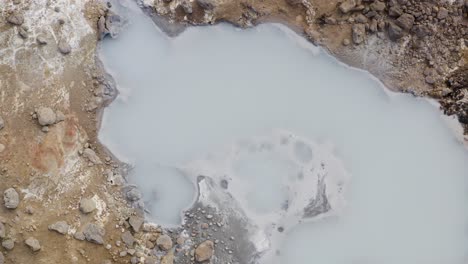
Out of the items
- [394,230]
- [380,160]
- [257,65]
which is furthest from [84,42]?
[394,230]

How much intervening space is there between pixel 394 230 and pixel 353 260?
1126 mm

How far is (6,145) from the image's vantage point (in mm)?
11508

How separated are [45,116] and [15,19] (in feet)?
7.00

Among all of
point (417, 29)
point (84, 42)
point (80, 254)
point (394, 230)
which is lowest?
point (80, 254)

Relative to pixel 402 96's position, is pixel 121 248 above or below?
below

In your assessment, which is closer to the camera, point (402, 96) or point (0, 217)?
point (0, 217)

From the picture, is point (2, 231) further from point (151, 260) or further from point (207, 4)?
point (207, 4)

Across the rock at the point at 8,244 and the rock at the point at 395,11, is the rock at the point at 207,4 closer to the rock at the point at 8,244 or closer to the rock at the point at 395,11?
the rock at the point at 395,11

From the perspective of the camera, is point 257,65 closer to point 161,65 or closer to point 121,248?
point 161,65

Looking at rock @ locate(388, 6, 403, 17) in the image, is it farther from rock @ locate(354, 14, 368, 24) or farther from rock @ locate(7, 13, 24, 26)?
rock @ locate(7, 13, 24, 26)

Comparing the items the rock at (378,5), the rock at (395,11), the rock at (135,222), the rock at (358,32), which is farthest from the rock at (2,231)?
the rock at (395,11)

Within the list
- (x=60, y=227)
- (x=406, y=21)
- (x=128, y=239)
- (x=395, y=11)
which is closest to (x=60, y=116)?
(x=60, y=227)

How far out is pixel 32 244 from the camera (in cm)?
1127

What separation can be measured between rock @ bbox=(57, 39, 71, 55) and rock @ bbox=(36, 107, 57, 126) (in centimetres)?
126
